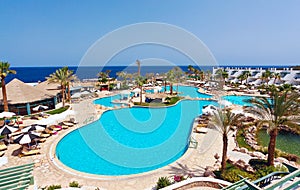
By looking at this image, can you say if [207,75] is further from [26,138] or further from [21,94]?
[26,138]

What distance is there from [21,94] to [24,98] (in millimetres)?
880

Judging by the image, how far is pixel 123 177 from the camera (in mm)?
9828

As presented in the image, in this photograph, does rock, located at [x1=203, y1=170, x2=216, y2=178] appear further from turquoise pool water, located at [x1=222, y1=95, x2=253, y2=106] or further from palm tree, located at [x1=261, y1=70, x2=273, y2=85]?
palm tree, located at [x1=261, y1=70, x2=273, y2=85]

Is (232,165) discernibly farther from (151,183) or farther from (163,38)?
(163,38)

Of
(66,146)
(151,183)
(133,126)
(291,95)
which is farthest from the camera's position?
(133,126)

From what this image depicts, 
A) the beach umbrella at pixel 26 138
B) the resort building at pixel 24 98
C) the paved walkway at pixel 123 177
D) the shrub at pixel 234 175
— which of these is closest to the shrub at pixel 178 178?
the paved walkway at pixel 123 177

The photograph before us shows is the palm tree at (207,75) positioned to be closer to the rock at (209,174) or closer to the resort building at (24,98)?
the resort building at (24,98)

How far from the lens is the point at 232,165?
10547 millimetres

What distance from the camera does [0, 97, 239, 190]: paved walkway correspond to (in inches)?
361

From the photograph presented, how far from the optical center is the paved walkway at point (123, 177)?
30.1 feet

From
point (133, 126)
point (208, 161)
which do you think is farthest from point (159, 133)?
point (208, 161)

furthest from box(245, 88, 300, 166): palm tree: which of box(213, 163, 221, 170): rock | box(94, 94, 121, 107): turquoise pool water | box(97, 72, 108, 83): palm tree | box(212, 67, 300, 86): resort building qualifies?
box(212, 67, 300, 86): resort building

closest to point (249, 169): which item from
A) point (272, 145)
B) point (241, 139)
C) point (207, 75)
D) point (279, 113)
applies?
point (272, 145)

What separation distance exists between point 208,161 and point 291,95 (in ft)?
18.4
